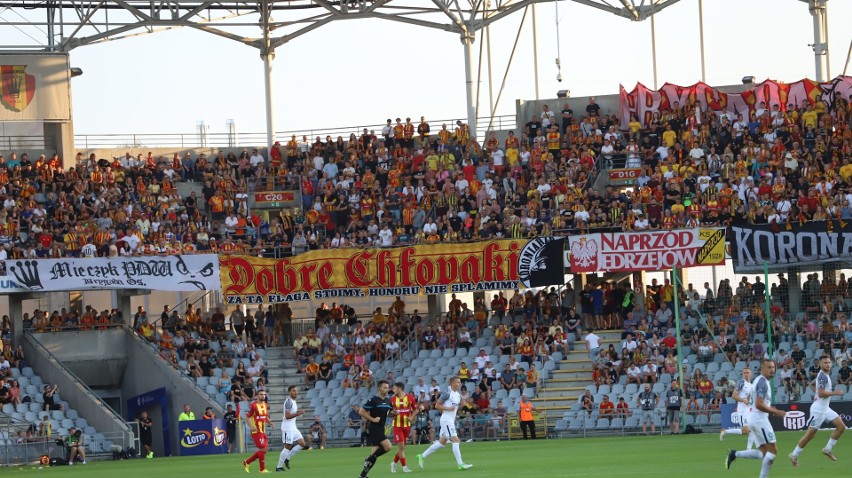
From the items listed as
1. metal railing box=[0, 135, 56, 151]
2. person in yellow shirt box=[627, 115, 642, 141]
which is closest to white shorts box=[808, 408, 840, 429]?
person in yellow shirt box=[627, 115, 642, 141]

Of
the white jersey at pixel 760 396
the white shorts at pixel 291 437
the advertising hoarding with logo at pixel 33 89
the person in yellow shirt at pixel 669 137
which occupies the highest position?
the advertising hoarding with logo at pixel 33 89

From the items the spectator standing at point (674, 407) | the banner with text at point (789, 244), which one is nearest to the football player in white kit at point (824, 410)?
the spectator standing at point (674, 407)

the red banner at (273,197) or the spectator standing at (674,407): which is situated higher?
the red banner at (273,197)

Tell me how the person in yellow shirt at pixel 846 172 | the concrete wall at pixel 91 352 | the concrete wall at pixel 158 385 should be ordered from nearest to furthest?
the person in yellow shirt at pixel 846 172, the concrete wall at pixel 158 385, the concrete wall at pixel 91 352

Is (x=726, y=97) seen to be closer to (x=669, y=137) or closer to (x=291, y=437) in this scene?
(x=669, y=137)

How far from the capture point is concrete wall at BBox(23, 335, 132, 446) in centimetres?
4312

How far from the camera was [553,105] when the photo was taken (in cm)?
5241

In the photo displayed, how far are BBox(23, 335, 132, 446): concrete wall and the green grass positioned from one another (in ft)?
14.0

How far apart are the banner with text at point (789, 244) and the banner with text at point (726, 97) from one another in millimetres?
7782

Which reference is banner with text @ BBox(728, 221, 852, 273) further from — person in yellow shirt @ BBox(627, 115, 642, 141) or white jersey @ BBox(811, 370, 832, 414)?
white jersey @ BBox(811, 370, 832, 414)

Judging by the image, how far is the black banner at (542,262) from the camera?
144 feet

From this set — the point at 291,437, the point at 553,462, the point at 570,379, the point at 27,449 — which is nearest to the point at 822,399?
the point at 553,462

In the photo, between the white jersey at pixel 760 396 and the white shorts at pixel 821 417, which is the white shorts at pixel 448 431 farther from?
the white jersey at pixel 760 396

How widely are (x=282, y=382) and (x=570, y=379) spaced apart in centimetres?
963
